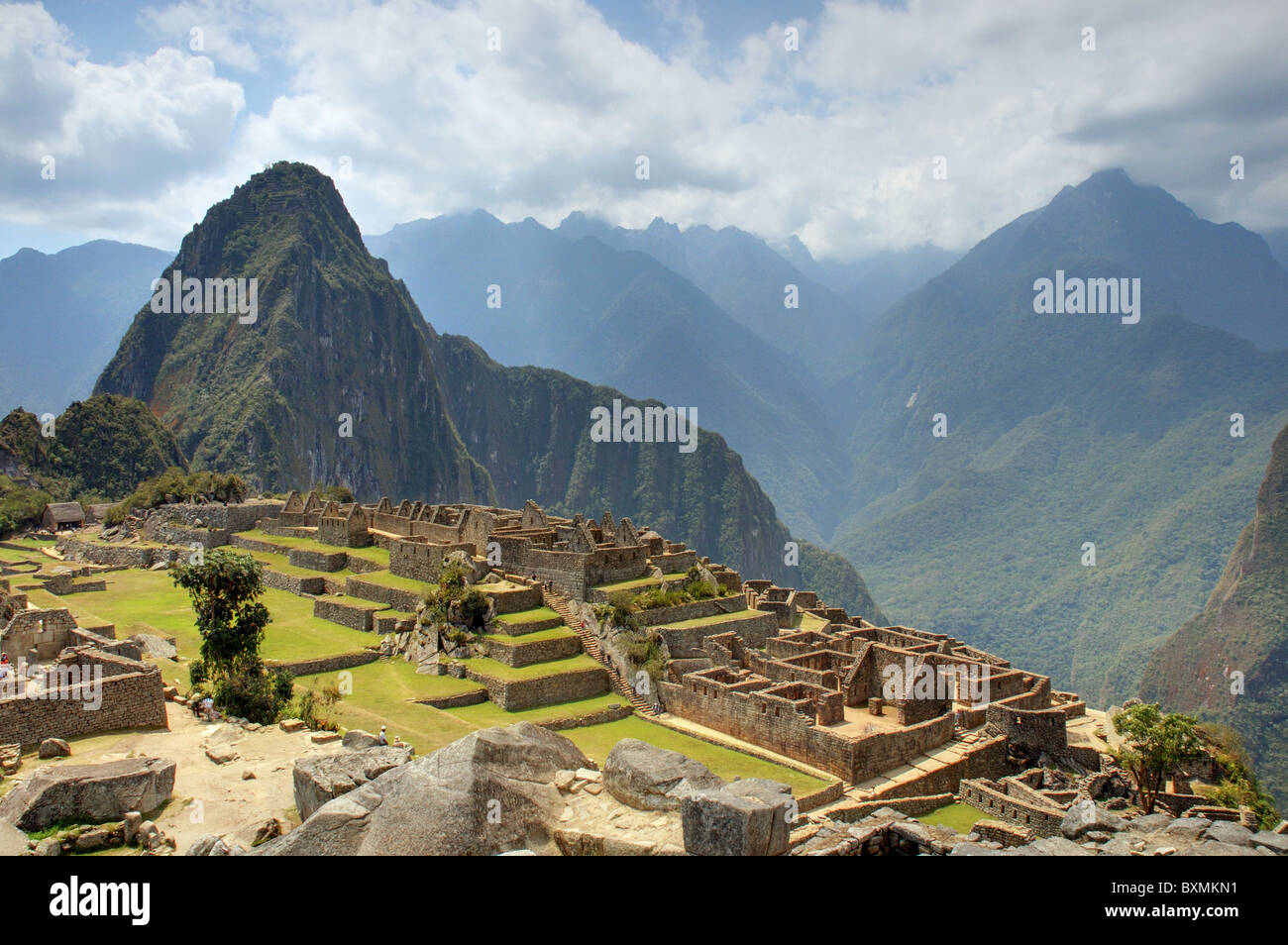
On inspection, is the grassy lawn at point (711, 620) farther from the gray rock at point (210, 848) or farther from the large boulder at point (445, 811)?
the gray rock at point (210, 848)

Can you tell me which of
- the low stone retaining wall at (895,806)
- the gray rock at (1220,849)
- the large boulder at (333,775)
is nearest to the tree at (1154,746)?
the low stone retaining wall at (895,806)

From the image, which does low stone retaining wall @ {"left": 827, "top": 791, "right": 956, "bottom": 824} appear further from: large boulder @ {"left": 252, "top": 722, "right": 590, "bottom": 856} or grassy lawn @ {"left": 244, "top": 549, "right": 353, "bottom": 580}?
grassy lawn @ {"left": 244, "top": 549, "right": 353, "bottom": 580}

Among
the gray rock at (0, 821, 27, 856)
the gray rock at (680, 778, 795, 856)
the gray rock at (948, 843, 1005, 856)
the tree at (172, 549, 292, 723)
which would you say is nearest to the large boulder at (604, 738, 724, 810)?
the gray rock at (680, 778, 795, 856)

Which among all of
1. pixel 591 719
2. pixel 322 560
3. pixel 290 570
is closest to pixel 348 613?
pixel 322 560
